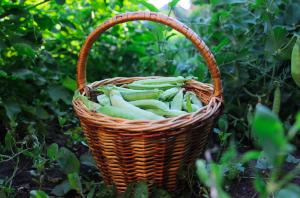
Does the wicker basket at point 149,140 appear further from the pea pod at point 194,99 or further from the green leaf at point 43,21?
the green leaf at point 43,21

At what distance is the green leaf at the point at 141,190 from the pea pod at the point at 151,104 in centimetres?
23

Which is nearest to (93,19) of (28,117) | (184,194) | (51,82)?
(51,82)

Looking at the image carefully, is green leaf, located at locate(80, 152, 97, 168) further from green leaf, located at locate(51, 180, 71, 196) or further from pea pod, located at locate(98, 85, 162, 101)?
pea pod, located at locate(98, 85, 162, 101)

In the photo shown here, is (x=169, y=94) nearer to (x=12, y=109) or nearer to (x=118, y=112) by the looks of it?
(x=118, y=112)

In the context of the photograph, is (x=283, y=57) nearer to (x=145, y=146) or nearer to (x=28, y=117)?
(x=145, y=146)

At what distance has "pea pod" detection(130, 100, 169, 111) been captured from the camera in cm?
127

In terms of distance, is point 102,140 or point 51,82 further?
point 51,82

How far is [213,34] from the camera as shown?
81.3 inches

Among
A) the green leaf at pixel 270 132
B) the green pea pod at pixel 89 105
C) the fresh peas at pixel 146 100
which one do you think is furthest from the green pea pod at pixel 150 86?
the green leaf at pixel 270 132

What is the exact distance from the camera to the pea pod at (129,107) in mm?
1214

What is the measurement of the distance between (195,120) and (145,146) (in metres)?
0.15

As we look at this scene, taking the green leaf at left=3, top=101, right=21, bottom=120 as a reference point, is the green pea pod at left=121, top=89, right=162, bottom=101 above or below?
above

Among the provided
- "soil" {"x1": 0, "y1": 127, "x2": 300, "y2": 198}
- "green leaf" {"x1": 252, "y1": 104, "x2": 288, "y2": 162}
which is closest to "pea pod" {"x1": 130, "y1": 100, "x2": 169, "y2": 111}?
"soil" {"x1": 0, "y1": 127, "x2": 300, "y2": 198}

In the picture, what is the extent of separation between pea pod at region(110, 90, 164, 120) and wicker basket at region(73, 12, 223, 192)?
0.33 feet
